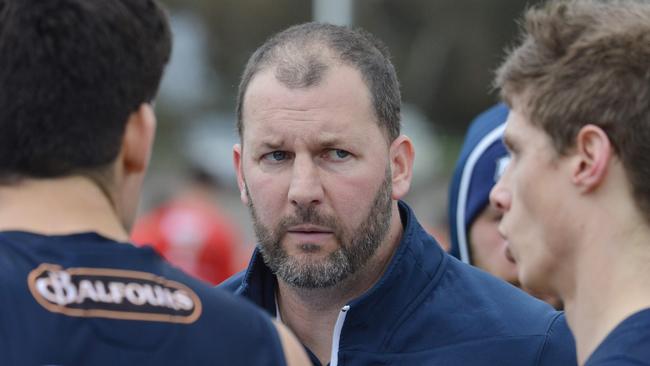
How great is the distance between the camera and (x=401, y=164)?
3.98 m

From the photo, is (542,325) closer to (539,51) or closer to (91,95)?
(539,51)

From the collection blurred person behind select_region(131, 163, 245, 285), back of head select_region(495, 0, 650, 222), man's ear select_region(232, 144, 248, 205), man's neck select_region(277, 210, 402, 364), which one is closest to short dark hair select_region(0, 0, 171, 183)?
back of head select_region(495, 0, 650, 222)

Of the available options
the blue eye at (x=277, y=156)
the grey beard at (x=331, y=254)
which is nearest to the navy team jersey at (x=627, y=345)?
the grey beard at (x=331, y=254)

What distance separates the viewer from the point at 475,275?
12.6ft

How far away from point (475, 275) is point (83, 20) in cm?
187

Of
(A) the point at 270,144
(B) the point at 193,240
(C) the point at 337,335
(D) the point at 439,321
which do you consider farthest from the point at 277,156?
(B) the point at 193,240

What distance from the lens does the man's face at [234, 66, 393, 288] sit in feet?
12.2

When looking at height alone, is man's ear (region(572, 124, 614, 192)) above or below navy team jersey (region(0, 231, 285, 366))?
above

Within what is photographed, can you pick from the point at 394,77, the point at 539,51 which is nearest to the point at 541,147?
the point at 539,51

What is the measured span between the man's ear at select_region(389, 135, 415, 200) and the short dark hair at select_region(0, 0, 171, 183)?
1.67m

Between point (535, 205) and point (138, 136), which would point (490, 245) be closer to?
point (535, 205)

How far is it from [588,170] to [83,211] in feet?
3.47

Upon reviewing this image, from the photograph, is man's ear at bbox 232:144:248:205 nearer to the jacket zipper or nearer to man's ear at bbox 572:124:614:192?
the jacket zipper

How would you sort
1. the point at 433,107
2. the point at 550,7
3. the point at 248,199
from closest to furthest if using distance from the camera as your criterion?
the point at 550,7, the point at 248,199, the point at 433,107
